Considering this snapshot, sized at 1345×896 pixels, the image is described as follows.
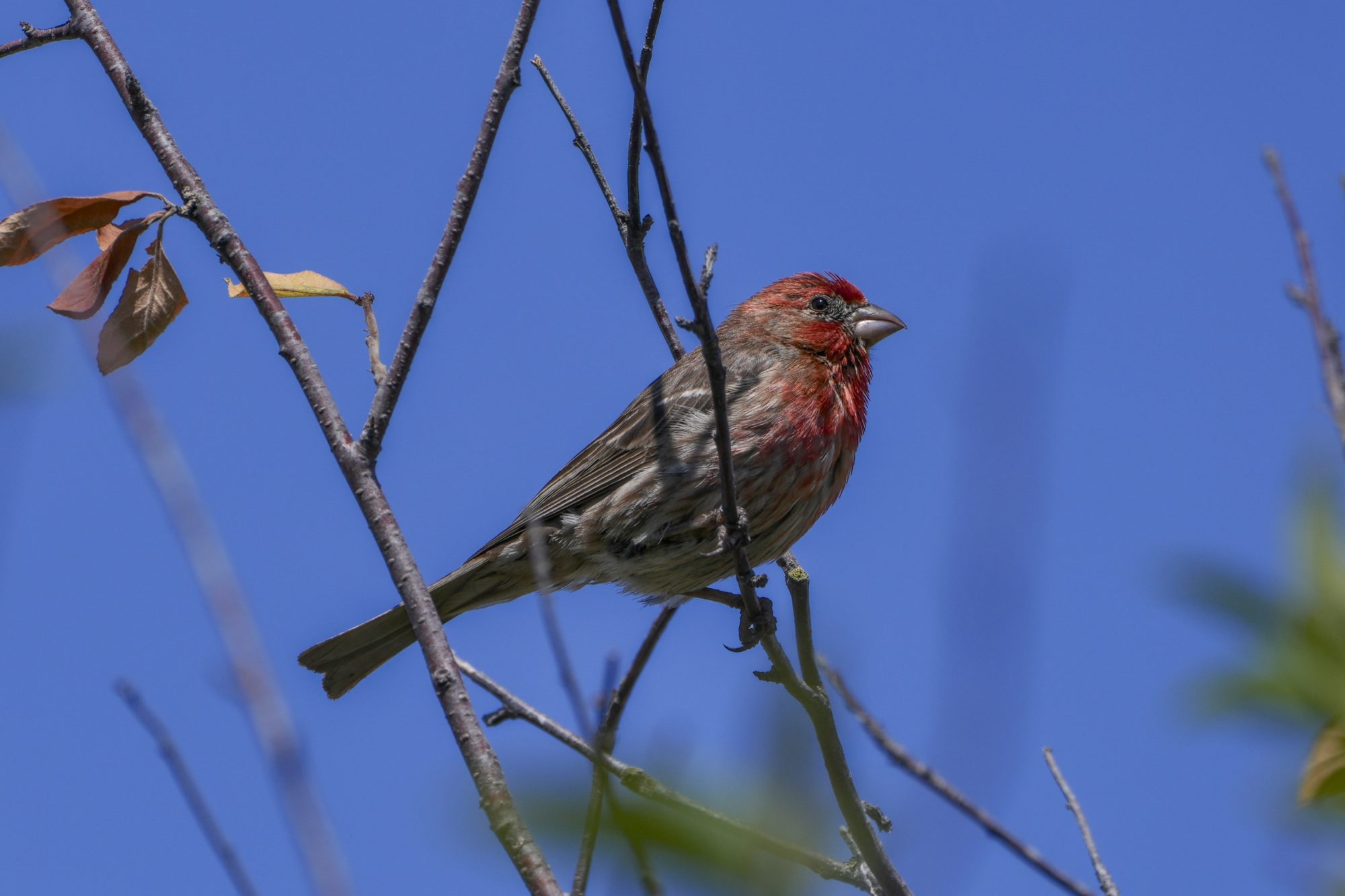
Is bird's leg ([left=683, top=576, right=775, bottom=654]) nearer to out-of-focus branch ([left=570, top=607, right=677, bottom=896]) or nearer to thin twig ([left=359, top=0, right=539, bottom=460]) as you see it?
out-of-focus branch ([left=570, top=607, right=677, bottom=896])

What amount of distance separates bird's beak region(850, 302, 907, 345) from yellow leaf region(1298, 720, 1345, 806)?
4.62 m

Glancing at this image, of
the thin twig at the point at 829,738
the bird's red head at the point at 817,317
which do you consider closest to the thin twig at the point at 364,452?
the thin twig at the point at 829,738

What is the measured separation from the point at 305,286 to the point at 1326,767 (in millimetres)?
3110

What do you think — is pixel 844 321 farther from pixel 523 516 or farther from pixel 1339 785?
pixel 1339 785

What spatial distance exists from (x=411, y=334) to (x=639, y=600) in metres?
3.17

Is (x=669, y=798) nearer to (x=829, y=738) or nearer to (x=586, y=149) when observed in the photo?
(x=829, y=738)

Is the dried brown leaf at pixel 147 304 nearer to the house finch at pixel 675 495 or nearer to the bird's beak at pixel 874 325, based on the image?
the house finch at pixel 675 495

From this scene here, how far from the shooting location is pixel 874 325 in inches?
297

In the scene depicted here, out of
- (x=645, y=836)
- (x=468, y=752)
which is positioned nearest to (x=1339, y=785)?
(x=645, y=836)

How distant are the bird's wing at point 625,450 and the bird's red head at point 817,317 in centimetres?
62

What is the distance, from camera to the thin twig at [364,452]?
3.00m

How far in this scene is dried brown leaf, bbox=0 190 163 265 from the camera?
3838 millimetres

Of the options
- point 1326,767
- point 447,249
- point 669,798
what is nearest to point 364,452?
point 447,249

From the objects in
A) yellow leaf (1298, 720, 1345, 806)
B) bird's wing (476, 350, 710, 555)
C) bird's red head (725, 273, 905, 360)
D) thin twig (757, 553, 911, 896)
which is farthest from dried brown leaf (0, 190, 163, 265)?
bird's red head (725, 273, 905, 360)
